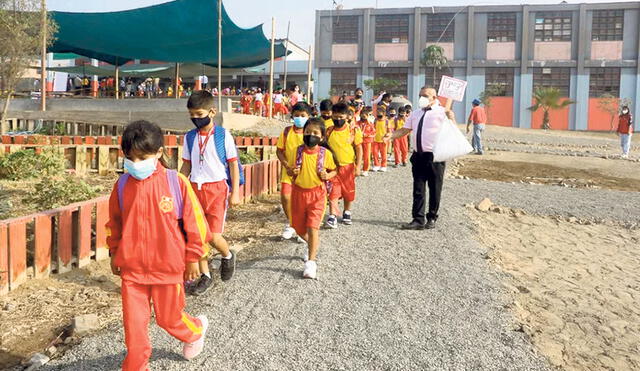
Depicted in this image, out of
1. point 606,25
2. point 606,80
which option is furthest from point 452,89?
point 606,25

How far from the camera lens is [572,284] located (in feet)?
17.5

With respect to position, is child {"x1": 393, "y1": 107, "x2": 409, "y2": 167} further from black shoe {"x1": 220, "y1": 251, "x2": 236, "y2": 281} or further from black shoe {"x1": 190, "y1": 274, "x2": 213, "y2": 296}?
black shoe {"x1": 190, "y1": 274, "x2": 213, "y2": 296}

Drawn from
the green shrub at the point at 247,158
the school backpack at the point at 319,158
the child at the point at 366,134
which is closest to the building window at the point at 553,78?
the child at the point at 366,134

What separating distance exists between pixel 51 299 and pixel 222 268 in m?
1.29

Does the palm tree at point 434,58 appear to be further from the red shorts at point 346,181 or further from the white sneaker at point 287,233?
the white sneaker at point 287,233

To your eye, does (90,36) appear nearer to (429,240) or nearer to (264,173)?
(264,173)

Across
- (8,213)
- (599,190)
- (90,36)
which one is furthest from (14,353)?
(90,36)

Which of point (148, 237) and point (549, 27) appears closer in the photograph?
point (148, 237)

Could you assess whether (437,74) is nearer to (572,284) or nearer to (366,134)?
(366,134)

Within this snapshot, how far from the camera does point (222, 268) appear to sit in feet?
15.5

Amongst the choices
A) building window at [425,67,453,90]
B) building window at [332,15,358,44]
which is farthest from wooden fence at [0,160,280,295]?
building window at [332,15,358,44]

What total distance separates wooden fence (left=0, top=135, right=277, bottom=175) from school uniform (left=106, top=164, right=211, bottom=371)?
645cm

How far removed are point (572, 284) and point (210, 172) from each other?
3364 mm

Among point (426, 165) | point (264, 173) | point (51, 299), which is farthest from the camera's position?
point (264, 173)
